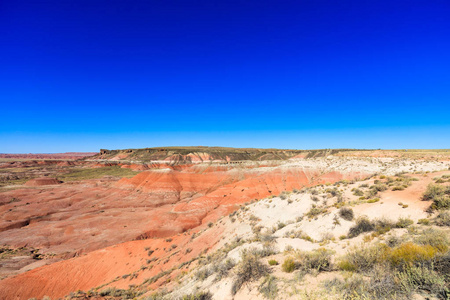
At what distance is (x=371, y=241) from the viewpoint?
7.12m

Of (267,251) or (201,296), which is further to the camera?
(267,251)

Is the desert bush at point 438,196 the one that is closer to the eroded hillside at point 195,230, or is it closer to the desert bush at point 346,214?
the eroded hillside at point 195,230

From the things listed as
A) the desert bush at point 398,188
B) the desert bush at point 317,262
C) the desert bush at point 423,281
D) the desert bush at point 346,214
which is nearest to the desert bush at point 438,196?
the desert bush at point 398,188

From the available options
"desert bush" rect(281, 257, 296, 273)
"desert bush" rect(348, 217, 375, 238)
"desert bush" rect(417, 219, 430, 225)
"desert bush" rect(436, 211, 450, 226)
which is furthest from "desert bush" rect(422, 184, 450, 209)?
"desert bush" rect(281, 257, 296, 273)

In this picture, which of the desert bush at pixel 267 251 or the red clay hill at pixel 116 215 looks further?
the red clay hill at pixel 116 215

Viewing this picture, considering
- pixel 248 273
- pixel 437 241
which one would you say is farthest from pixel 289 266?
pixel 437 241

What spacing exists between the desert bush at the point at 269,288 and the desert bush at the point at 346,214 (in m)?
6.40

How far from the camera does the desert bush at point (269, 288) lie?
5137 mm

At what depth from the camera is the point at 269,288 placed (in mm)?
5402

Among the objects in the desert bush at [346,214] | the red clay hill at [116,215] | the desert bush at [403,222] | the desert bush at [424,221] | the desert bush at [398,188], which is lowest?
the red clay hill at [116,215]

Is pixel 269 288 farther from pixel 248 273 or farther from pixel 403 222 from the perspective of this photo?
pixel 403 222

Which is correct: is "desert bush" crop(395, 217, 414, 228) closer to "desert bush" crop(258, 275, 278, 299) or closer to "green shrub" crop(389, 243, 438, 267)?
"green shrub" crop(389, 243, 438, 267)

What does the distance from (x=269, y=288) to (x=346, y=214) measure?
23.0 feet

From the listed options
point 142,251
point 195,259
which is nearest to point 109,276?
point 142,251
